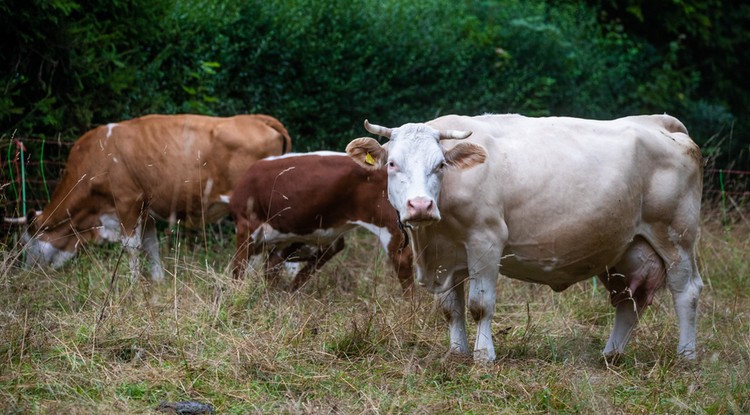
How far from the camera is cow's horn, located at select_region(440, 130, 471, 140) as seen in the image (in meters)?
5.81

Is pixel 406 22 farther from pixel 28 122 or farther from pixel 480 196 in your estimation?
pixel 480 196

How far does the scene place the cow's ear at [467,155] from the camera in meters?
5.79

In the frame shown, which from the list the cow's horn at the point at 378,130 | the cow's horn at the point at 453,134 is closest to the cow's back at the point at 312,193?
the cow's horn at the point at 378,130

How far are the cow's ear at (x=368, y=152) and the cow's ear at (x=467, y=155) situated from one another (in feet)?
1.51

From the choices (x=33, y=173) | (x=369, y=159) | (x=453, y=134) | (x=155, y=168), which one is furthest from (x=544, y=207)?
(x=33, y=173)

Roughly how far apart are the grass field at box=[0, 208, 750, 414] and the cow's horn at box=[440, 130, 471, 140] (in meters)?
1.08

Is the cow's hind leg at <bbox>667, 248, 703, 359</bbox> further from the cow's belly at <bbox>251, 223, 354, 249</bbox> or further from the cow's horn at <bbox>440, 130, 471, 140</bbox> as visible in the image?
the cow's belly at <bbox>251, 223, 354, 249</bbox>

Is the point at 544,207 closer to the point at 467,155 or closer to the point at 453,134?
the point at 467,155

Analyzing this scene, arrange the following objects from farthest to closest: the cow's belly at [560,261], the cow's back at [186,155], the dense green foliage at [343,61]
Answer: the dense green foliage at [343,61], the cow's back at [186,155], the cow's belly at [560,261]

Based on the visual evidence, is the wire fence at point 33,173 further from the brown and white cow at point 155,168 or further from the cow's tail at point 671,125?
the cow's tail at point 671,125

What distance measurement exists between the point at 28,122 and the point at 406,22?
→ 196 inches

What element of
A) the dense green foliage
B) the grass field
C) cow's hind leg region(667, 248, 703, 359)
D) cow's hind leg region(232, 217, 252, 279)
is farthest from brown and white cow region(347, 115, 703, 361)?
the dense green foliage

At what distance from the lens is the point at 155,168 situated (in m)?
9.24

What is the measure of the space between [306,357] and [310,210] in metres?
2.47
